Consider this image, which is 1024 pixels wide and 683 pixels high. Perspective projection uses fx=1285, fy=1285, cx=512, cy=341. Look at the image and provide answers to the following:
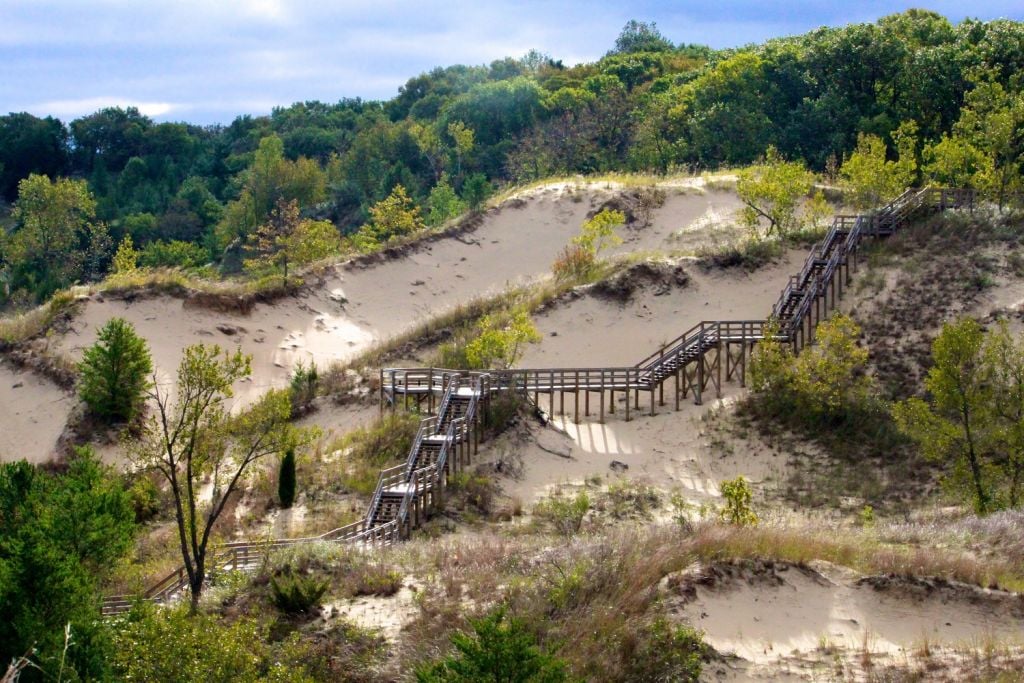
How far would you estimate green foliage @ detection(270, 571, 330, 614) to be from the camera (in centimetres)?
2483

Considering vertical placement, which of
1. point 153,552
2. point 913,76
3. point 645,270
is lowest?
point 153,552

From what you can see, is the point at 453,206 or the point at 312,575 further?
the point at 453,206

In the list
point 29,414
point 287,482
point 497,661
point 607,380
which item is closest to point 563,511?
point 287,482

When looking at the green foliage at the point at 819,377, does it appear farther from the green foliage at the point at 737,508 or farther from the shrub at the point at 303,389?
the shrub at the point at 303,389

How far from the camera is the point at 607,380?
44531mm

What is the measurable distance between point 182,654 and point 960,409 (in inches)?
877

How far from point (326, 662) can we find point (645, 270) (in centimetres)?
3214

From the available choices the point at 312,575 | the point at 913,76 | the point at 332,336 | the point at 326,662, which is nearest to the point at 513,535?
the point at 312,575

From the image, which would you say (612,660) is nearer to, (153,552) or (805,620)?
(805,620)

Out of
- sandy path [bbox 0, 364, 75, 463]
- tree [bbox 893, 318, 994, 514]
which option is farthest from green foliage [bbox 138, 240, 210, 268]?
tree [bbox 893, 318, 994, 514]

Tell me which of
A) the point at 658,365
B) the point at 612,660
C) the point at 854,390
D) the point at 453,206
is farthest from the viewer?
the point at 453,206

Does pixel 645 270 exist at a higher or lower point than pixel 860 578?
higher

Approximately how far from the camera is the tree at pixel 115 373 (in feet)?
146

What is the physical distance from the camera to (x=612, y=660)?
21.9 m
